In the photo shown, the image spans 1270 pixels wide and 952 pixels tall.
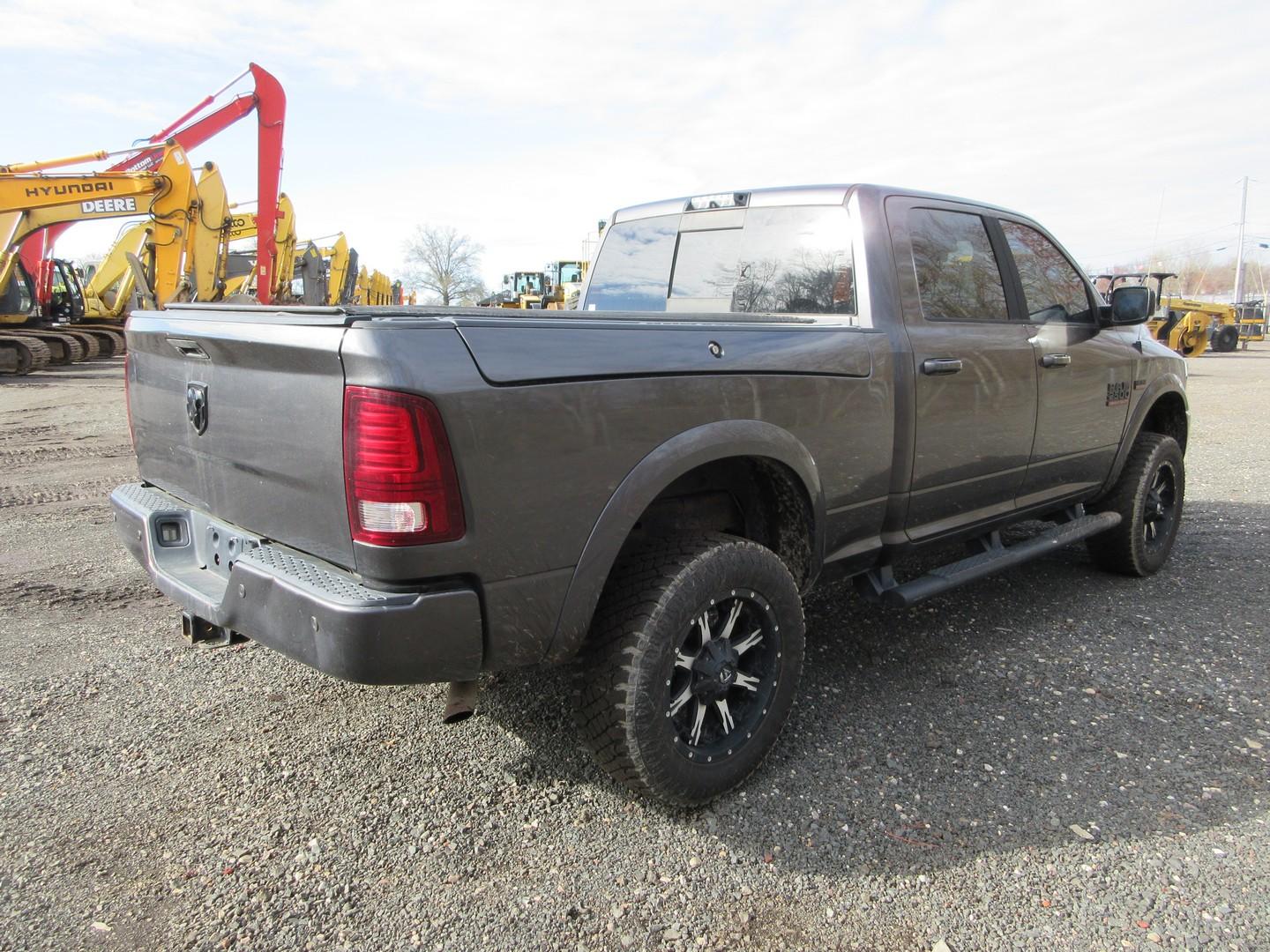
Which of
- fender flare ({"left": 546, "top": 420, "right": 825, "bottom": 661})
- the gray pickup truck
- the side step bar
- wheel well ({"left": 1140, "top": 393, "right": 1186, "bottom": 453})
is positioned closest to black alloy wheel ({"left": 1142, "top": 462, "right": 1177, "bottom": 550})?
wheel well ({"left": 1140, "top": 393, "right": 1186, "bottom": 453})

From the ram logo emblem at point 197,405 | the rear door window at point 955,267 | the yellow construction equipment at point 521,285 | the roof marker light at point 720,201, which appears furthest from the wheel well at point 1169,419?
the yellow construction equipment at point 521,285

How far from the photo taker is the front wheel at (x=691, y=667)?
8.04 feet

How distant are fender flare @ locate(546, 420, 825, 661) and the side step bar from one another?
1.07 metres

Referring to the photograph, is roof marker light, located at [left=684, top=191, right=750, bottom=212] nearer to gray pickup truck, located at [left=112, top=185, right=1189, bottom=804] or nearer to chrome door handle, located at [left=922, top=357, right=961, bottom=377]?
gray pickup truck, located at [left=112, top=185, right=1189, bottom=804]

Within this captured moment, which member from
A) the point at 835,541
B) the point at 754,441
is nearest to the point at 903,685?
the point at 835,541

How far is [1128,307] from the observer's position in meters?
4.22

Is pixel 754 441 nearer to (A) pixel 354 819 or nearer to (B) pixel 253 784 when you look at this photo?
(A) pixel 354 819

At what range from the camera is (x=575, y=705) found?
8.43ft

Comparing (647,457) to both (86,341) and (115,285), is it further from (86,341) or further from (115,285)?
(115,285)

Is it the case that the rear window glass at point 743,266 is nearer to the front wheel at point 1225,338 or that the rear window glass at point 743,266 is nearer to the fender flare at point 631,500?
the fender flare at point 631,500

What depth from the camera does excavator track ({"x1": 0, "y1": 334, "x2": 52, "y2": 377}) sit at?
16766mm

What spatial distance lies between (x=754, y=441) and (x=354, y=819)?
A: 1.64 metres

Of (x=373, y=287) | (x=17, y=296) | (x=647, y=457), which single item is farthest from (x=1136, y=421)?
(x=373, y=287)

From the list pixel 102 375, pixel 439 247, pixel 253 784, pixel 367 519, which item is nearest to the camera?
pixel 367 519
